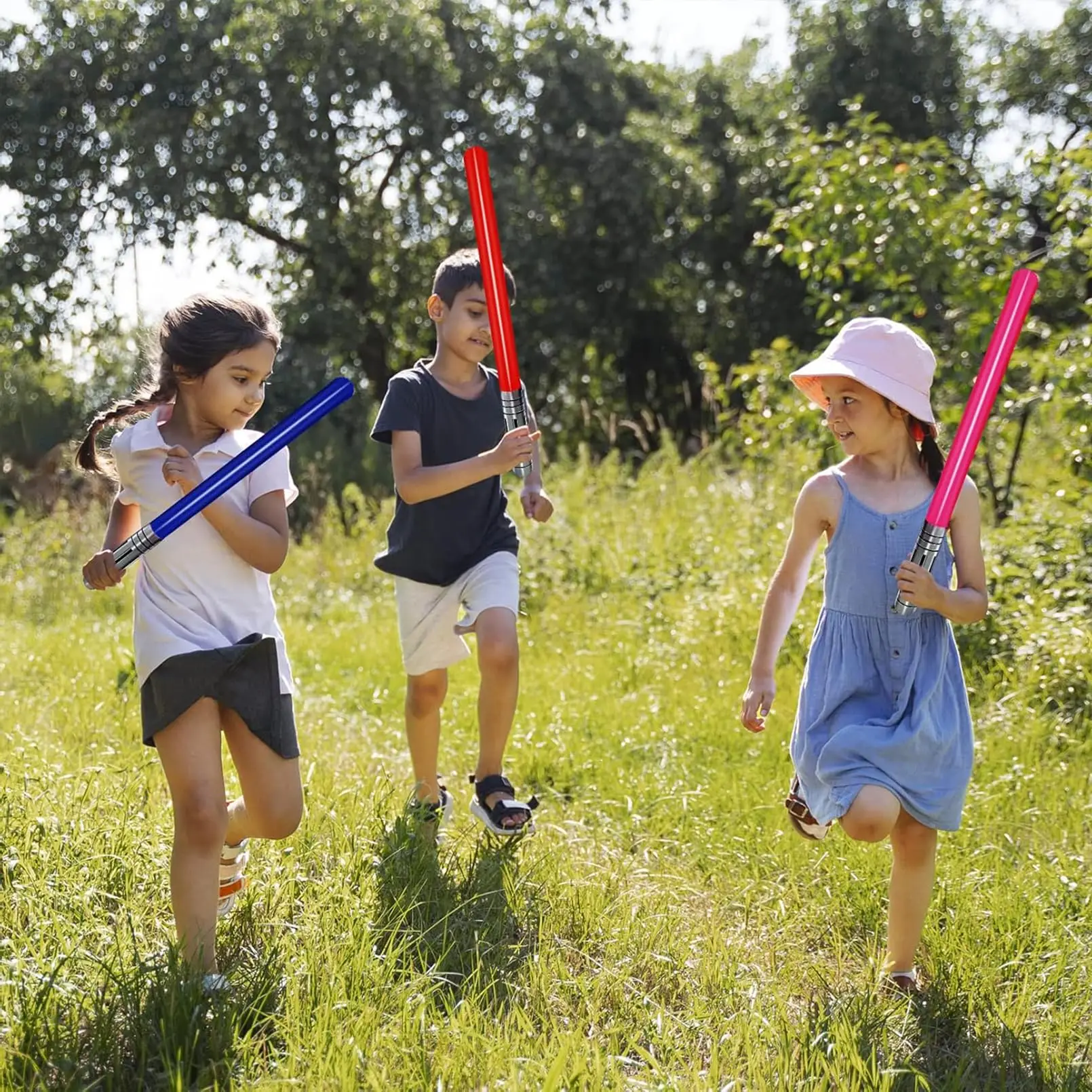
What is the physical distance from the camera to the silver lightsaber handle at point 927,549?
8.92 feet

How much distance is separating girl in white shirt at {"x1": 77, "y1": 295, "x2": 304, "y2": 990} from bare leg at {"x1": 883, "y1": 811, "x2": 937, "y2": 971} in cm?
135

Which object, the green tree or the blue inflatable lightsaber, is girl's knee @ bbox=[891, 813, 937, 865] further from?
the green tree

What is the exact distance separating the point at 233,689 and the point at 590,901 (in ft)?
3.62

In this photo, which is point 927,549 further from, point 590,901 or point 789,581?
point 590,901

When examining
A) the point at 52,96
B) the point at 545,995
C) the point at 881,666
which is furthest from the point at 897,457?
the point at 52,96

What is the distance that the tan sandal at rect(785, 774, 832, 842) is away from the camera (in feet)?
9.71

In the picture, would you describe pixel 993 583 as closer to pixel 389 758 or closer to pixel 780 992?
pixel 389 758

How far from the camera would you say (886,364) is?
9.70ft

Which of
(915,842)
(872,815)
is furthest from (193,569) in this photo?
(915,842)

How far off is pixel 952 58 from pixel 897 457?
16597 millimetres

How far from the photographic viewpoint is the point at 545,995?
2.74 metres

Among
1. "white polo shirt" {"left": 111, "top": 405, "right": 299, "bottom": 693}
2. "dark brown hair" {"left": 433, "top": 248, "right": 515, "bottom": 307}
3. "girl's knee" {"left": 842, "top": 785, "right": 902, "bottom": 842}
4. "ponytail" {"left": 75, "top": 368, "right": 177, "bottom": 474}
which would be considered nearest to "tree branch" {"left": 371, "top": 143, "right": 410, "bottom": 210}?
"dark brown hair" {"left": 433, "top": 248, "right": 515, "bottom": 307}

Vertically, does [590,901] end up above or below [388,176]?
below

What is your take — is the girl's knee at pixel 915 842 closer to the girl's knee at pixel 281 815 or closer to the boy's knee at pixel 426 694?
the girl's knee at pixel 281 815
